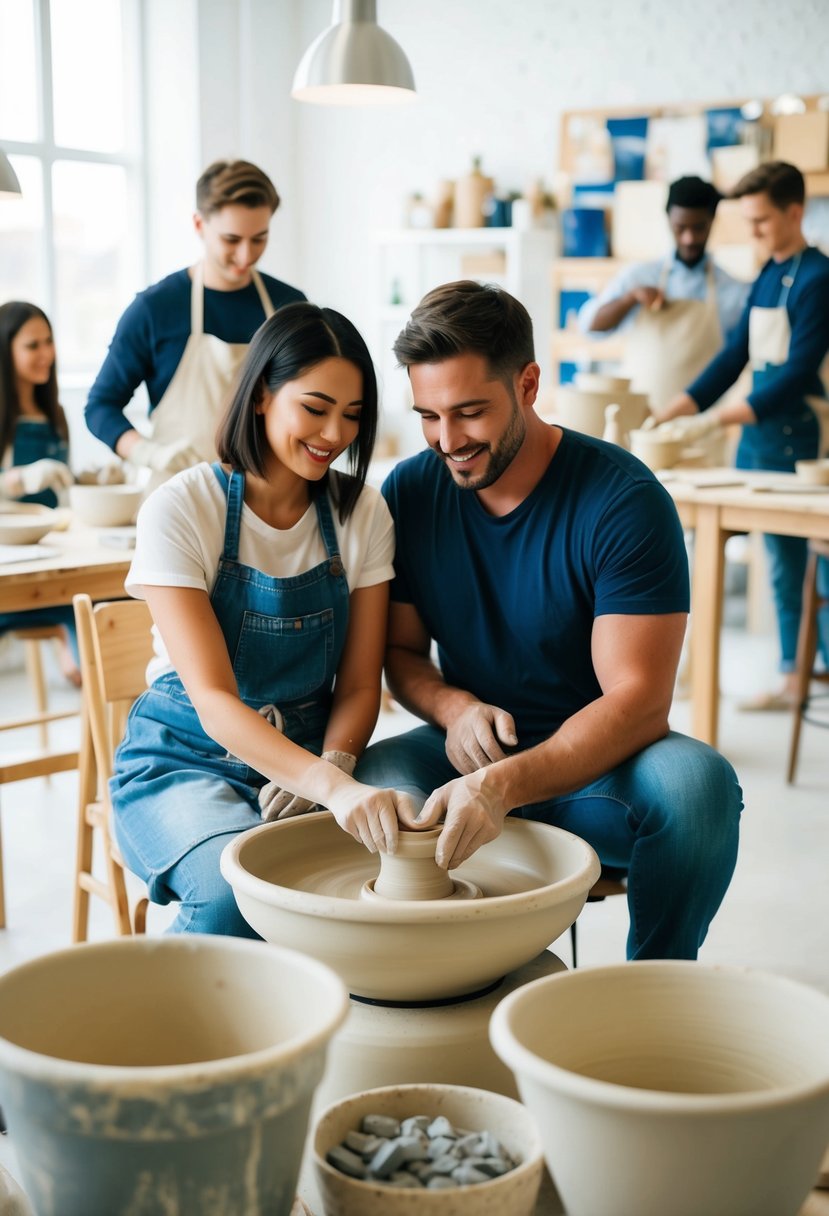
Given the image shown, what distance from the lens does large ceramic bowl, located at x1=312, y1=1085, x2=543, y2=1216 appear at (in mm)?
861

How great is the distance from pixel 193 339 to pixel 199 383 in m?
0.11

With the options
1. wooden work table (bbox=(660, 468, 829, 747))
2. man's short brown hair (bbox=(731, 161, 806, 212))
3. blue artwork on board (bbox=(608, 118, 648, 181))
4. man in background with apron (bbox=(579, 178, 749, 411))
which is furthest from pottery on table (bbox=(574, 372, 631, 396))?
blue artwork on board (bbox=(608, 118, 648, 181))

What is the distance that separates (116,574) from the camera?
281 cm

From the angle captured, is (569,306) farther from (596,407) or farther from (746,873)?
(746,873)

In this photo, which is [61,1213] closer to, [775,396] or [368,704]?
[368,704]

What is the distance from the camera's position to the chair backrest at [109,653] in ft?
7.00

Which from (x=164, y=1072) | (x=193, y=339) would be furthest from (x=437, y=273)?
(x=164, y=1072)

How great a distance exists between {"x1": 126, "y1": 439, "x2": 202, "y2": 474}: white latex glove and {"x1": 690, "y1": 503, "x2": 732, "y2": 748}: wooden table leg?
1.41 meters

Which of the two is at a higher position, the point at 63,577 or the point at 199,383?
the point at 199,383

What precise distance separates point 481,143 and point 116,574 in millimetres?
4148

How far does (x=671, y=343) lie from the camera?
199 inches

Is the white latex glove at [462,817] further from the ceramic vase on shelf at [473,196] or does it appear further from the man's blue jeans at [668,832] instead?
the ceramic vase on shelf at [473,196]

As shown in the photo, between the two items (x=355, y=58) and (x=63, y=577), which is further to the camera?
(x=355, y=58)

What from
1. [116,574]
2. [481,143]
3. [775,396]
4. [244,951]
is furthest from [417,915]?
[481,143]
